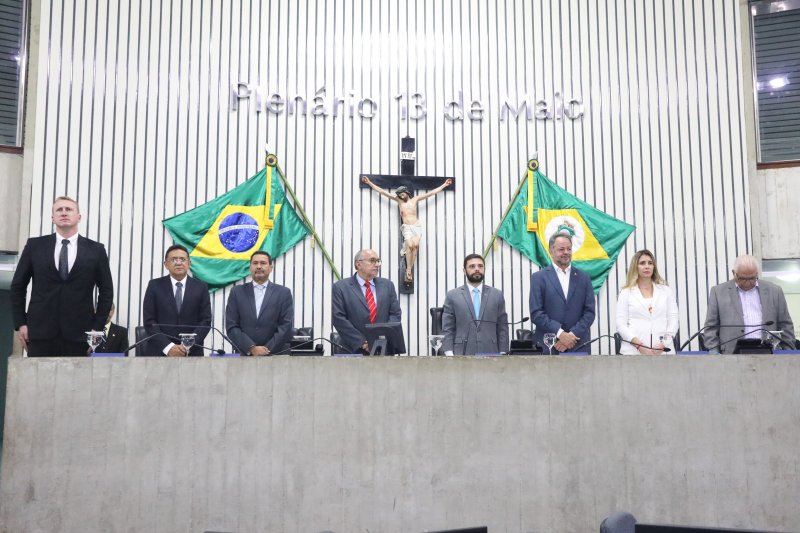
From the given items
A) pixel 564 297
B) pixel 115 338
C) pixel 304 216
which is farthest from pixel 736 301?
pixel 115 338

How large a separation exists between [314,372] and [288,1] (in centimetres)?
479

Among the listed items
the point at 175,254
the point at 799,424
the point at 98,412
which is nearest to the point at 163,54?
the point at 175,254

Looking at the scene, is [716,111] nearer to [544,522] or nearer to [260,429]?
[544,522]

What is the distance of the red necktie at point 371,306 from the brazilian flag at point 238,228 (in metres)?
1.79

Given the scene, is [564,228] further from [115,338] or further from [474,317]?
[115,338]

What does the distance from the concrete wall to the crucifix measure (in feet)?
11.2

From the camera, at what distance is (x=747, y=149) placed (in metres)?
7.19

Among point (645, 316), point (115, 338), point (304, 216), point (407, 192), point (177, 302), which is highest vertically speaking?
point (407, 192)

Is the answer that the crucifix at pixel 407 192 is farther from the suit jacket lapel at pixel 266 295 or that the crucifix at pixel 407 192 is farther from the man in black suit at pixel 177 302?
the man in black suit at pixel 177 302

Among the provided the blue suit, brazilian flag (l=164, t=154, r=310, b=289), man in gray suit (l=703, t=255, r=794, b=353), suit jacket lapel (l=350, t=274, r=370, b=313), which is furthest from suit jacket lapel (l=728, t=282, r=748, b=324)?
brazilian flag (l=164, t=154, r=310, b=289)

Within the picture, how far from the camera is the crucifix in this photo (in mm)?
6910

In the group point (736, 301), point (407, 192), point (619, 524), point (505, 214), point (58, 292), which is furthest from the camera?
point (505, 214)

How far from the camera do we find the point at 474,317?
4973 mm

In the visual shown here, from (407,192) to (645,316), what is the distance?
275cm
